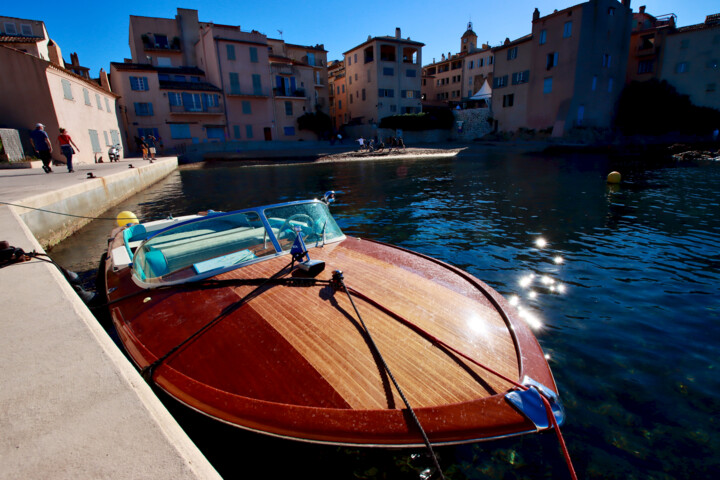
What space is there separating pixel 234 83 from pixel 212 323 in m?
45.5

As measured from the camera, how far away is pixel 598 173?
22.5 m

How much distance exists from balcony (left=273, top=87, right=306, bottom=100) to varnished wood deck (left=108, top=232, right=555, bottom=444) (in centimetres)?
4703

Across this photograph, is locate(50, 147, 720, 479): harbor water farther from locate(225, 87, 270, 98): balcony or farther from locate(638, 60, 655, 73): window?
locate(638, 60, 655, 73): window

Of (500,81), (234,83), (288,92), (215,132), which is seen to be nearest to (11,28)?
(215,132)

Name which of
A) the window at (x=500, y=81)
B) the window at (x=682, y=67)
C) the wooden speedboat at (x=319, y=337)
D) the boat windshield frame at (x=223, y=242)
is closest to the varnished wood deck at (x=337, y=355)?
the wooden speedboat at (x=319, y=337)

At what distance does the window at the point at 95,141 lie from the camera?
2611cm

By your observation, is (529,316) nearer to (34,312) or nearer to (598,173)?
(34,312)

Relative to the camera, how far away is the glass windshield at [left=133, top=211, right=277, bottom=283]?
451cm

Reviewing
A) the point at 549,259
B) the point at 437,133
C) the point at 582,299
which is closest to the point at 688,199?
the point at 549,259

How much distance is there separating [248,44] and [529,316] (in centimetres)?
4703

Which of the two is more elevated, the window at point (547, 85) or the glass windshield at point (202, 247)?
the window at point (547, 85)

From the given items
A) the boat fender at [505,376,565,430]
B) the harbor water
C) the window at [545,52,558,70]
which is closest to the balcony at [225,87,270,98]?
the harbor water

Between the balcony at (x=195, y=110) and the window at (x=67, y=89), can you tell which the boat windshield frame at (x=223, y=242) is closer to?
the window at (x=67, y=89)

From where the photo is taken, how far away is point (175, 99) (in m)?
39.3
